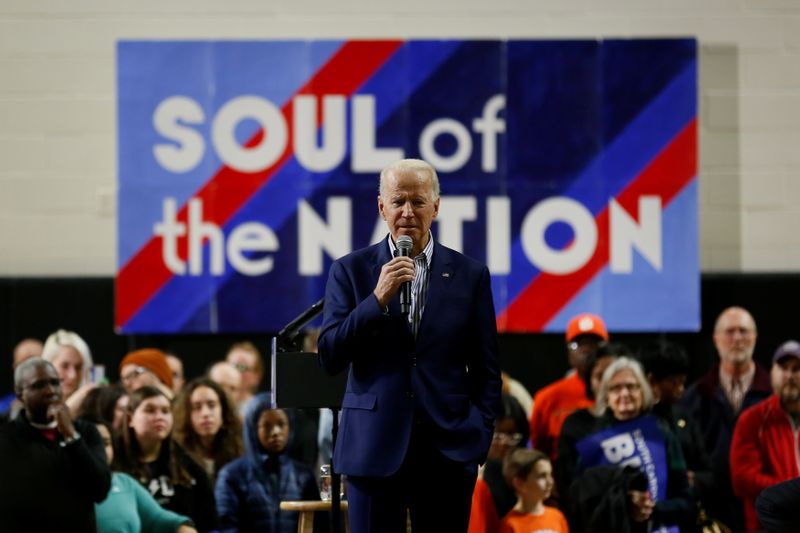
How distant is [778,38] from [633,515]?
396 centimetres

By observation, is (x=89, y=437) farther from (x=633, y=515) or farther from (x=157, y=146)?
(x=157, y=146)

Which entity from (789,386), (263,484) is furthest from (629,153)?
(263,484)

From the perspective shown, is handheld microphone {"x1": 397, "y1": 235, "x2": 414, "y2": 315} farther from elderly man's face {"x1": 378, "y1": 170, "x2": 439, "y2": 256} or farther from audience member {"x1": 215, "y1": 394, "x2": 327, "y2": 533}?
audience member {"x1": 215, "y1": 394, "x2": 327, "y2": 533}

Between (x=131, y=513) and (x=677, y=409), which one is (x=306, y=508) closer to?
(x=131, y=513)

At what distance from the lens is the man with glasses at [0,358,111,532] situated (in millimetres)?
4320

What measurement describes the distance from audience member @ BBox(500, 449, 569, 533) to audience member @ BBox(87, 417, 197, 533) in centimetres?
117

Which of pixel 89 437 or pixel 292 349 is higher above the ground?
pixel 292 349

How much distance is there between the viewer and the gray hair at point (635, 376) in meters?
5.15

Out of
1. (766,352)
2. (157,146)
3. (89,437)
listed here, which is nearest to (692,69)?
(766,352)

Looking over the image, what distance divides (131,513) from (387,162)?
10.9 ft

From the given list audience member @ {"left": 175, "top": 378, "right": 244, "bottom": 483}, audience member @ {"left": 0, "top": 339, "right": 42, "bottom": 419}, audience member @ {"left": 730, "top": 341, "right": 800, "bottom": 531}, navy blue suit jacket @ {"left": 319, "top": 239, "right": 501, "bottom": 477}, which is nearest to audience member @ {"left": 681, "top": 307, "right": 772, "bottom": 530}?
audience member @ {"left": 730, "top": 341, "right": 800, "bottom": 531}

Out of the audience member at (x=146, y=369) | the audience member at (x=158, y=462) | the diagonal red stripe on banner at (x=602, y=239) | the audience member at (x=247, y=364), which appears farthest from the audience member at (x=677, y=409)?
the audience member at (x=247, y=364)

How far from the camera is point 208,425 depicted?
551cm

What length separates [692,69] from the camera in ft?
24.7
